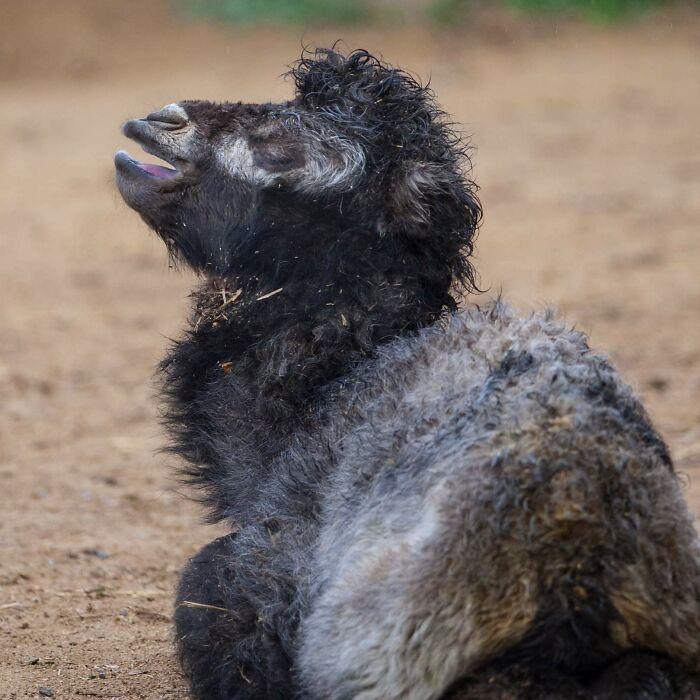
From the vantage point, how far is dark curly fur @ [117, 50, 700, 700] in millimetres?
3051

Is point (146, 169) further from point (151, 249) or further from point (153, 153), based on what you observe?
point (151, 249)

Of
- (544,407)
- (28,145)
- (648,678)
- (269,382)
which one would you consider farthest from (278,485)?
(28,145)

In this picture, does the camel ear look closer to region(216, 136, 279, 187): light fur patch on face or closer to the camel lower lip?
region(216, 136, 279, 187): light fur patch on face

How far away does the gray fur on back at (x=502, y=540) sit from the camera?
3.03 m

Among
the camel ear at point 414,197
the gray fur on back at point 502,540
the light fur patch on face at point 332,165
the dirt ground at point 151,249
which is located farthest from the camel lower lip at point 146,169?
the gray fur on back at point 502,540

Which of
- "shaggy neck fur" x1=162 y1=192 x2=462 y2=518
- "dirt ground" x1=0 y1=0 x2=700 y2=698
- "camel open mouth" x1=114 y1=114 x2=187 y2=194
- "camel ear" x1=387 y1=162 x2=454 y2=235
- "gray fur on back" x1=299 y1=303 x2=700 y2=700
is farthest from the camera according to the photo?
"dirt ground" x1=0 y1=0 x2=700 y2=698

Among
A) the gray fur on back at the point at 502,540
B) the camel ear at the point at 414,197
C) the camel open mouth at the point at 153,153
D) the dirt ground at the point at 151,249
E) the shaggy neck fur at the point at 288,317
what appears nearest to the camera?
the gray fur on back at the point at 502,540

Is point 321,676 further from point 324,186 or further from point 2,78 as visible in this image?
point 2,78

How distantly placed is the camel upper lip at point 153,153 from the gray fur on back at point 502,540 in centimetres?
131

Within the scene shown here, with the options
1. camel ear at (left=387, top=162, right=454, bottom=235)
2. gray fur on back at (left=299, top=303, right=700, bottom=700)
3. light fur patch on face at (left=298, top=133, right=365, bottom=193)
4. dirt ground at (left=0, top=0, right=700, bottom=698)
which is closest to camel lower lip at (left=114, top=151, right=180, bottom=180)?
light fur patch on face at (left=298, top=133, right=365, bottom=193)

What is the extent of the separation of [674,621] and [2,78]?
14.9 metres

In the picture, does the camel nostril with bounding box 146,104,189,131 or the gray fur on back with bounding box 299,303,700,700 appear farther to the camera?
the camel nostril with bounding box 146,104,189,131

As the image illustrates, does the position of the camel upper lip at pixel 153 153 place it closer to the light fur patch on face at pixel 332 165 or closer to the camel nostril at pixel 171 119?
the camel nostril at pixel 171 119

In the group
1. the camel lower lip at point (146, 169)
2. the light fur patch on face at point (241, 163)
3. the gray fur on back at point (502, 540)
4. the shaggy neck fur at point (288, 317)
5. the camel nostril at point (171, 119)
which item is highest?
the camel nostril at point (171, 119)
